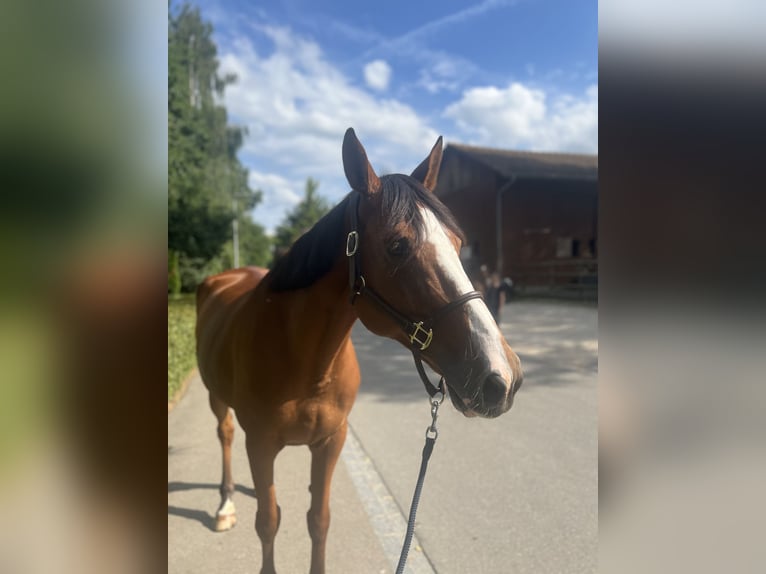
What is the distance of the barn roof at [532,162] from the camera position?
22016 millimetres

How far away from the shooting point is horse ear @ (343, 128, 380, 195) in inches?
60.9

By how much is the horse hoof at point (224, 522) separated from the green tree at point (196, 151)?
8677mm

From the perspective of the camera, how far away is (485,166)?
22297 millimetres

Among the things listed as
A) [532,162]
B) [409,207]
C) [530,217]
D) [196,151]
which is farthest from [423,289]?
[532,162]

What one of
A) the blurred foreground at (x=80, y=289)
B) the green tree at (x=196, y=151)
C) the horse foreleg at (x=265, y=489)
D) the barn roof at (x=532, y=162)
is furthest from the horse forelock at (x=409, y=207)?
the barn roof at (x=532, y=162)

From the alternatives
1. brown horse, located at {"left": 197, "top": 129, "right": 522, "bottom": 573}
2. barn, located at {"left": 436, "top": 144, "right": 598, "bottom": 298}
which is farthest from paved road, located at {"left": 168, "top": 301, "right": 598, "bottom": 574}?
barn, located at {"left": 436, "top": 144, "right": 598, "bottom": 298}

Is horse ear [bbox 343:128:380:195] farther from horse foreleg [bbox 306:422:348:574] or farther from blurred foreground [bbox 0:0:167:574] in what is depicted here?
horse foreleg [bbox 306:422:348:574]

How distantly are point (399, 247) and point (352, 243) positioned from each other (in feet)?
0.76

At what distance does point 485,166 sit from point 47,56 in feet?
76.2

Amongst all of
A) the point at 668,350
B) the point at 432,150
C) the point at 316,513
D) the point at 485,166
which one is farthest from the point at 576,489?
the point at 485,166

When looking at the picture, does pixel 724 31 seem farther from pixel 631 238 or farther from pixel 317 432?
pixel 317 432

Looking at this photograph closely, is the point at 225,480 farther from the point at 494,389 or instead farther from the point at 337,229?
the point at 494,389

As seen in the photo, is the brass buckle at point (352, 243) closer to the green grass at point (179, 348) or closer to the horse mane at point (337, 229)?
the horse mane at point (337, 229)

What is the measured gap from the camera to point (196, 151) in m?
13.4
